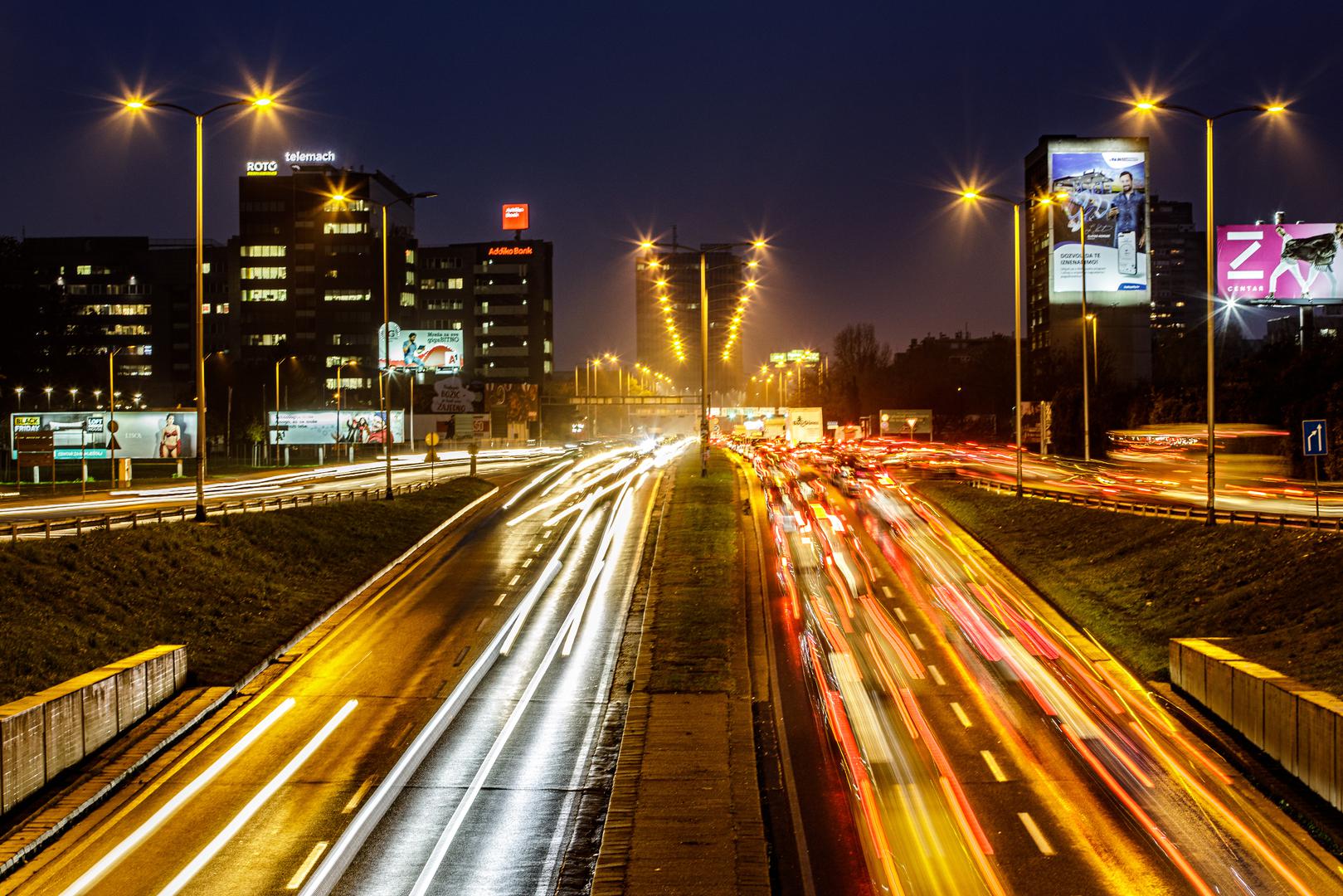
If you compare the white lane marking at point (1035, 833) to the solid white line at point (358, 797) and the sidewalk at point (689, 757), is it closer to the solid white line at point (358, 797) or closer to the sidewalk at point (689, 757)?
the sidewalk at point (689, 757)

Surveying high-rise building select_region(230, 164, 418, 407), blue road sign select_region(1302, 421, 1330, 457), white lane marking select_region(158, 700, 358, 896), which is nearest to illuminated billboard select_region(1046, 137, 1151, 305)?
blue road sign select_region(1302, 421, 1330, 457)

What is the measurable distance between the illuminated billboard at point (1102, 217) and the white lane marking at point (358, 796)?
7714 centimetres

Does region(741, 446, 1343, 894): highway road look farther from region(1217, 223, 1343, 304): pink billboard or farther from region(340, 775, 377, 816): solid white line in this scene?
region(1217, 223, 1343, 304): pink billboard

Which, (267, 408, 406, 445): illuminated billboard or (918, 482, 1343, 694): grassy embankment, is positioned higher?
(267, 408, 406, 445): illuminated billboard

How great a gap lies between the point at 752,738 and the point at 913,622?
35.4ft

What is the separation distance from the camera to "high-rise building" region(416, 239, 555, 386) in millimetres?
179125

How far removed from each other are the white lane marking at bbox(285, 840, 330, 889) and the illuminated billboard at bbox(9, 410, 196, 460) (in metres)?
67.8

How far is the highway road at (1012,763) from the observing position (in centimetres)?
1330

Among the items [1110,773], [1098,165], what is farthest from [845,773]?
[1098,165]

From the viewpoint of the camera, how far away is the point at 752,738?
18.6 m

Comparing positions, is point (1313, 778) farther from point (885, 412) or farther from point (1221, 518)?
point (885, 412)

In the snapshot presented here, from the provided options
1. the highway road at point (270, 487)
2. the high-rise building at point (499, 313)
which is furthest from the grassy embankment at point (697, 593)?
the high-rise building at point (499, 313)

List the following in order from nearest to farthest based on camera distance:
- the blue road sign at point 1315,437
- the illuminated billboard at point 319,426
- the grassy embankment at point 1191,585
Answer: the grassy embankment at point 1191,585 < the blue road sign at point 1315,437 < the illuminated billboard at point 319,426

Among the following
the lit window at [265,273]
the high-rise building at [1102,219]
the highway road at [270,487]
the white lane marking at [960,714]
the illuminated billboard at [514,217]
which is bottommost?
the white lane marking at [960,714]
